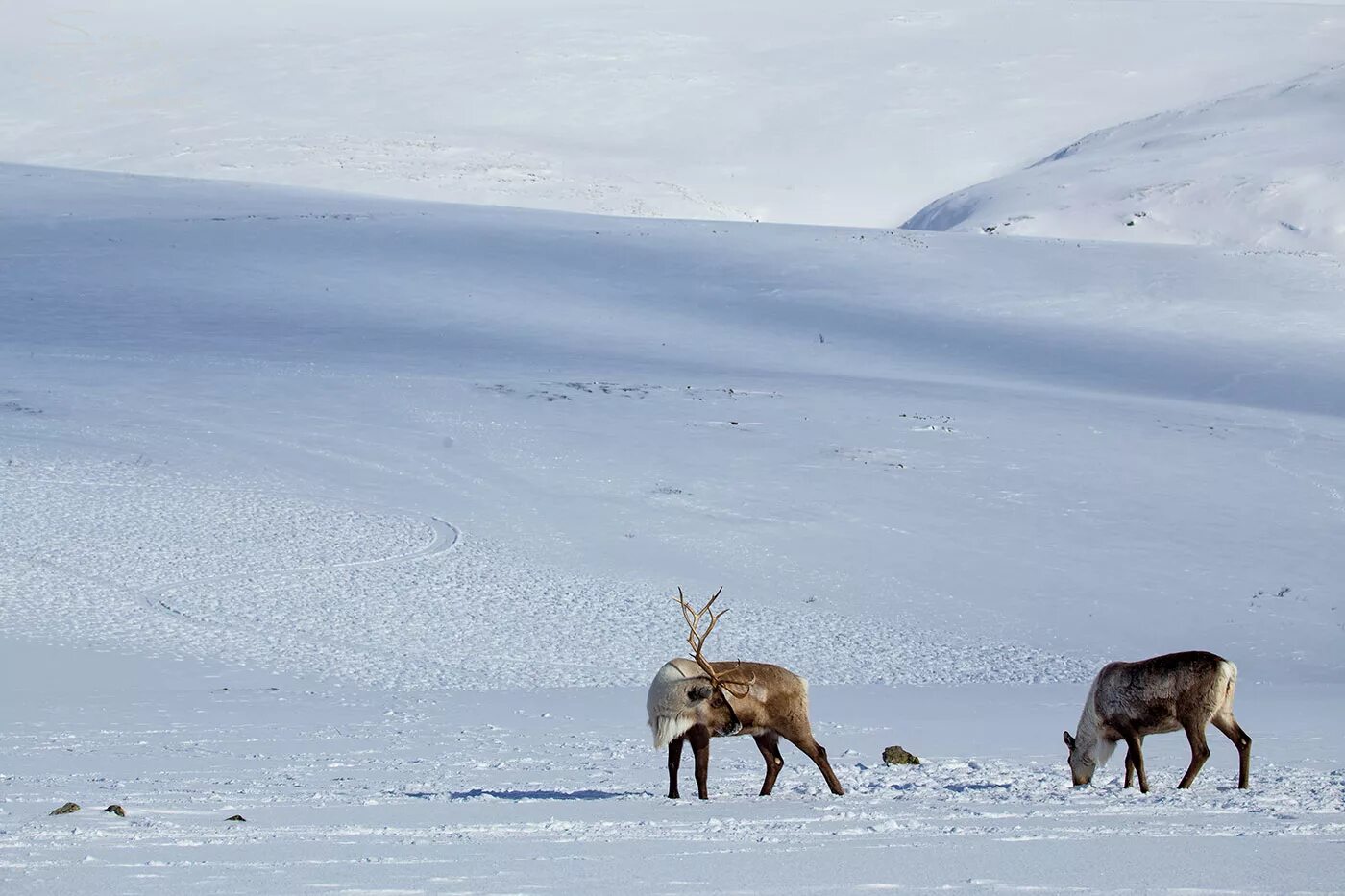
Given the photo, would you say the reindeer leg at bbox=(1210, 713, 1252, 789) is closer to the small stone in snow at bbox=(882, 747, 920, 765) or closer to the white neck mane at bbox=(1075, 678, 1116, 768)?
the white neck mane at bbox=(1075, 678, 1116, 768)

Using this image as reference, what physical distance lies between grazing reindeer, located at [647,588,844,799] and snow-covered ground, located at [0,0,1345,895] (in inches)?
14.8

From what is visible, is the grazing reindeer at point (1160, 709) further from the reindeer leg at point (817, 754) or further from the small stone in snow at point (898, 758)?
the reindeer leg at point (817, 754)

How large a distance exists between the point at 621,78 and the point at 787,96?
8413 mm

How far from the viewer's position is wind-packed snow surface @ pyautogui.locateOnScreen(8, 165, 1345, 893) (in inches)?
306

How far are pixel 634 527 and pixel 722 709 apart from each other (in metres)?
10.9

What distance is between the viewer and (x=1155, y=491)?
21.3m

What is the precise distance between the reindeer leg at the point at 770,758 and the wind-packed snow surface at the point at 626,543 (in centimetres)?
20

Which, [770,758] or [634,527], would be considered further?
[634,527]

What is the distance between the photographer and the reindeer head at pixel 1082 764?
9.12 metres

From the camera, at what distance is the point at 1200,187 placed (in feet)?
A: 162

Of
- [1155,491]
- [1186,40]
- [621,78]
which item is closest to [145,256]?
[1155,491]

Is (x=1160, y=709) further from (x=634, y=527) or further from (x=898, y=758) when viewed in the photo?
(x=634, y=527)

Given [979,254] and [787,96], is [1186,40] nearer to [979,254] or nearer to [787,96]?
[787,96]

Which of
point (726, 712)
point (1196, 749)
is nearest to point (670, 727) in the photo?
point (726, 712)
